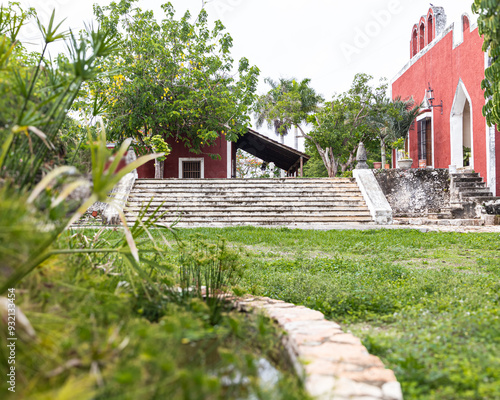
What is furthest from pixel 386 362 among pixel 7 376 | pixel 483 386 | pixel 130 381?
pixel 7 376

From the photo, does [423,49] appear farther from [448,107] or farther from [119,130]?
[119,130]

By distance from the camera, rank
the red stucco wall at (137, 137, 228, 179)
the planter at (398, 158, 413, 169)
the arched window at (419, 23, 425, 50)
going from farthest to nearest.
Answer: the red stucco wall at (137, 137, 228, 179), the arched window at (419, 23, 425, 50), the planter at (398, 158, 413, 169)

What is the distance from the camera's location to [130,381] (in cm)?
109

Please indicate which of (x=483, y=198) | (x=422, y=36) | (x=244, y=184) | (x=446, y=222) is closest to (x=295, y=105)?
(x=422, y=36)

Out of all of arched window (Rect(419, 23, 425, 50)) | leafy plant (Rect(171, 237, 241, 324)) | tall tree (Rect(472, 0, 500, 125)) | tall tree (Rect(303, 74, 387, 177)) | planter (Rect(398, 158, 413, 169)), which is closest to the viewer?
leafy plant (Rect(171, 237, 241, 324))

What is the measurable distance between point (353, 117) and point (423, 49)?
15.4ft

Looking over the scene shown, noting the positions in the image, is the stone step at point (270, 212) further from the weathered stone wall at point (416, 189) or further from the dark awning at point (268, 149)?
the dark awning at point (268, 149)

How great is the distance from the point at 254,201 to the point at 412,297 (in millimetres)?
8521

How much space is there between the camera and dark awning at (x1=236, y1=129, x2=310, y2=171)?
1852 cm

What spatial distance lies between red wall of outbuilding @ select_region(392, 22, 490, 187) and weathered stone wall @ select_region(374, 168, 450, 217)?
4.27 feet

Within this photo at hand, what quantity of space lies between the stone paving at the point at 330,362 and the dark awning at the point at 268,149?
16.2 m

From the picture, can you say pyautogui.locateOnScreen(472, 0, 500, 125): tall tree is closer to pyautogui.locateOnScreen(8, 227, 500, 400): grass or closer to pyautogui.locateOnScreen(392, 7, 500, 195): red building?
pyautogui.locateOnScreen(8, 227, 500, 400): grass

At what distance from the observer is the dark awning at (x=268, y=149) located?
18516 millimetres

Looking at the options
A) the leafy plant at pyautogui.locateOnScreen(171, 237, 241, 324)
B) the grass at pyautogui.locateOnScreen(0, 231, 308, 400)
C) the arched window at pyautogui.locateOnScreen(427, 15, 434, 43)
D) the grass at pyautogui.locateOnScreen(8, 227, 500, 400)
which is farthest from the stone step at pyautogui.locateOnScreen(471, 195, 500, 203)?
the grass at pyautogui.locateOnScreen(0, 231, 308, 400)
